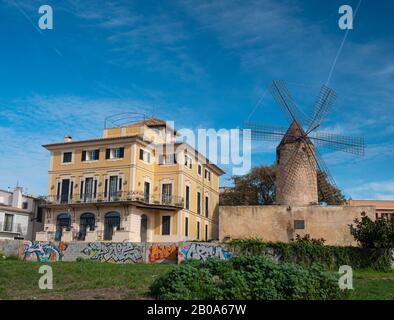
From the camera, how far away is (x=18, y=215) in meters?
49.4

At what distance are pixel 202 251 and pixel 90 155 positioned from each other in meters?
19.3

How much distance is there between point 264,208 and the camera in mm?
35219

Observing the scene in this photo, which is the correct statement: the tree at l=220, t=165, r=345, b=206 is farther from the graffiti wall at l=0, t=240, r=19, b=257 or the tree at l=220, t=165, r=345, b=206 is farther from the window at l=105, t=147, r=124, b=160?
the graffiti wall at l=0, t=240, r=19, b=257

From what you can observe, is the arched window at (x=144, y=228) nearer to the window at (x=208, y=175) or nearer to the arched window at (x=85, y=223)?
the arched window at (x=85, y=223)

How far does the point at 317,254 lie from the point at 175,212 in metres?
18.5

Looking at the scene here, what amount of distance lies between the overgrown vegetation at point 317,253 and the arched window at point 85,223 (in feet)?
57.4

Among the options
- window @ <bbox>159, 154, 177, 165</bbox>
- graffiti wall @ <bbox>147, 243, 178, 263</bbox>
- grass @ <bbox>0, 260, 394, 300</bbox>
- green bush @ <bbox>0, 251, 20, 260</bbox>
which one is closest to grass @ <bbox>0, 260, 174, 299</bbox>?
grass @ <bbox>0, 260, 394, 300</bbox>

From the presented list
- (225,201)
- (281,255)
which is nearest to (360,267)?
(281,255)

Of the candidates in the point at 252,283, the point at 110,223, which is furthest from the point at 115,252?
the point at 252,283

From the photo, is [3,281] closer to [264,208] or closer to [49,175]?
[264,208]

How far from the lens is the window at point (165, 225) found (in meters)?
46.2

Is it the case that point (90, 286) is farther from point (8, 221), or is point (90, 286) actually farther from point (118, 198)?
point (8, 221)
